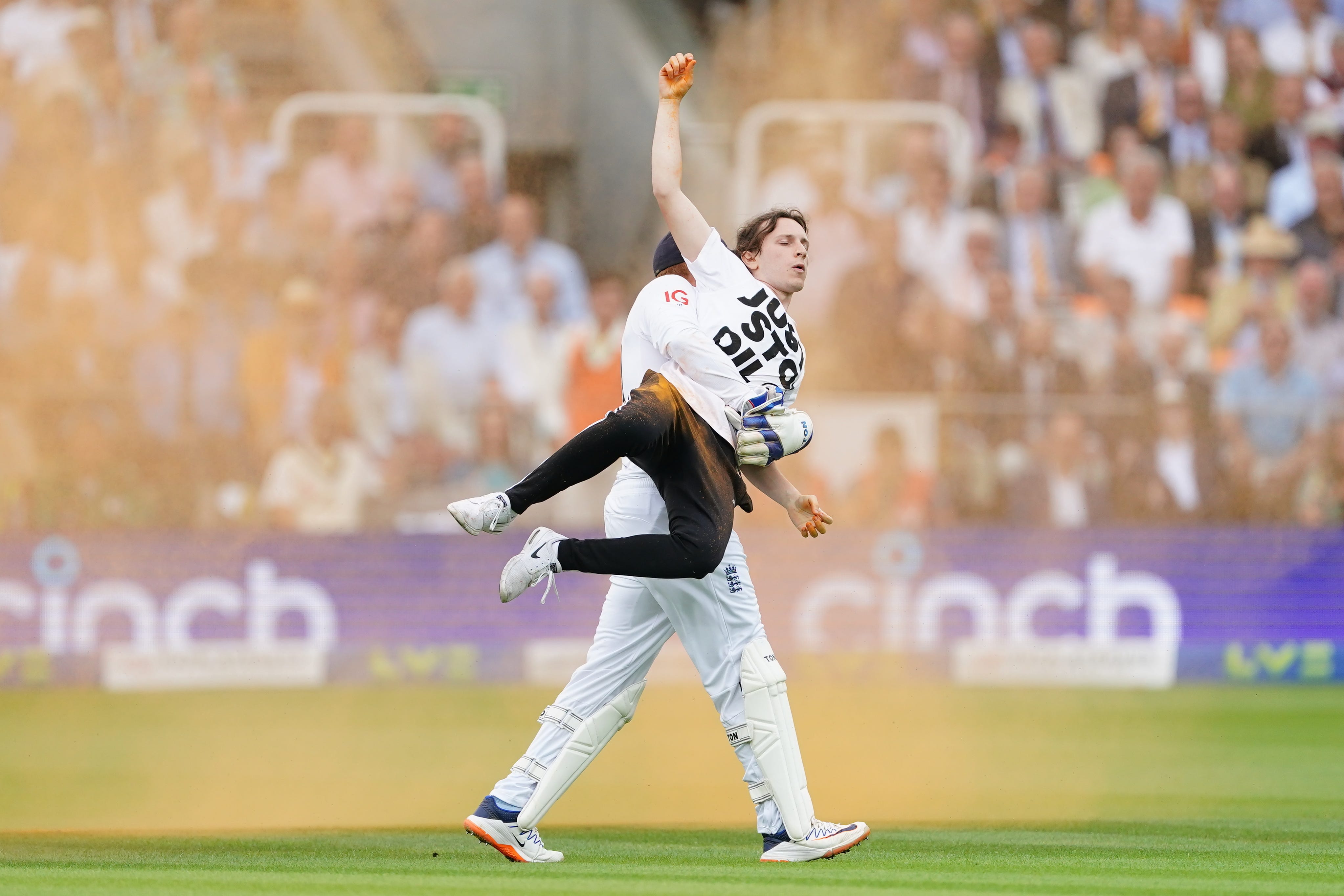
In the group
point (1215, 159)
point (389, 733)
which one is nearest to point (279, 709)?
point (389, 733)

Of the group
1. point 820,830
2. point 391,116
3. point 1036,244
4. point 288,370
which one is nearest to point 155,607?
point 288,370

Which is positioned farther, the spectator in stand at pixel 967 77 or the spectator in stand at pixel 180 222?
the spectator in stand at pixel 967 77

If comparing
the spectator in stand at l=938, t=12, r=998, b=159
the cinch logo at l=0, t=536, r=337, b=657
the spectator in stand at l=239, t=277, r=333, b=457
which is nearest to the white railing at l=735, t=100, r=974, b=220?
the spectator in stand at l=938, t=12, r=998, b=159

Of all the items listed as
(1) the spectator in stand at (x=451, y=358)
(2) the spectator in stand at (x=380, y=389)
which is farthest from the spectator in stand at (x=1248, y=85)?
(2) the spectator in stand at (x=380, y=389)

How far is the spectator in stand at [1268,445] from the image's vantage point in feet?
Answer: 44.0

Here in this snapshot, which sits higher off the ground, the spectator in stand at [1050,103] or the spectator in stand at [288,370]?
the spectator in stand at [1050,103]

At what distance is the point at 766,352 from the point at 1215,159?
10.2 m

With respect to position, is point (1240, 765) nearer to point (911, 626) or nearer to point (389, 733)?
point (911, 626)

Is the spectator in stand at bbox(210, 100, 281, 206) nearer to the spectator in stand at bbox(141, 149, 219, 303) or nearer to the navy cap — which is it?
the spectator in stand at bbox(141, 149, 219, 303)

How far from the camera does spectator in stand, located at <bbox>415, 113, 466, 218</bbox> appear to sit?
13.9 meters

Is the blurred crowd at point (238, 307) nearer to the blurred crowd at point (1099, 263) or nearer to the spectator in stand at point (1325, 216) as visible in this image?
the blurred crowd at point (1099, 263)

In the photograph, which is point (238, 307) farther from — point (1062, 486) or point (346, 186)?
point (1062, 486)

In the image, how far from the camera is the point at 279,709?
11547 mm

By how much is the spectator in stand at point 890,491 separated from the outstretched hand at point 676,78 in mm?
7422
